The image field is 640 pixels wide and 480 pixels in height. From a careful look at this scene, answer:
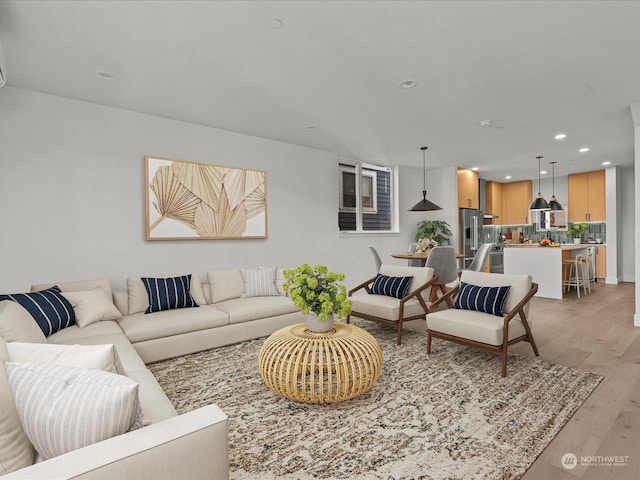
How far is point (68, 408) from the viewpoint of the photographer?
3.50ft

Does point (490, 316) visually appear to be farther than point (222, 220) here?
No

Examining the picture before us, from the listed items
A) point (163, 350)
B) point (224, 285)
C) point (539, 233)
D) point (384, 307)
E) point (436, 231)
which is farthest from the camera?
point (539, 233)

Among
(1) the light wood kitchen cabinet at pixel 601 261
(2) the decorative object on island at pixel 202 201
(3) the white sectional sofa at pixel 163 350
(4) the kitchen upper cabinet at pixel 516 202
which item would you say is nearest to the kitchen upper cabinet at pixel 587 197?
(1) the light wood kitchen cabinet at pixel 601 261

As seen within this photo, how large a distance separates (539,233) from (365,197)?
5.68 metres

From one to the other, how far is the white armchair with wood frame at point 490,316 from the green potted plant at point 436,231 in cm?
398

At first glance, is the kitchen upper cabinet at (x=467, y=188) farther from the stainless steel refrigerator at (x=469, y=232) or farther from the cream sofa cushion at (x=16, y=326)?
the cream sofa cushion at (x=16, y=326)

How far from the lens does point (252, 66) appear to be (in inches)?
118

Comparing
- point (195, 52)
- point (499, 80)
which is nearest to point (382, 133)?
point (499, 80)

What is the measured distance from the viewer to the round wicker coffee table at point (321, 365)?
238cm

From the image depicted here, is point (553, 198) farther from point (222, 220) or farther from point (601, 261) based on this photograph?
point (222, 220)

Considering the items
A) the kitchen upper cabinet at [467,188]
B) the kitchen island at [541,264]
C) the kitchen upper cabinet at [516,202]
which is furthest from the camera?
the kitchen upper cabinet at [516,202]

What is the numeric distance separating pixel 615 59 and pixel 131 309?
4.97 meters

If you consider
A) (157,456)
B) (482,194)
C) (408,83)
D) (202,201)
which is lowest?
(157,456)

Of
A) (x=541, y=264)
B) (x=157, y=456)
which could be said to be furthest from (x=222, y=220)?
(x=541, y=264)
